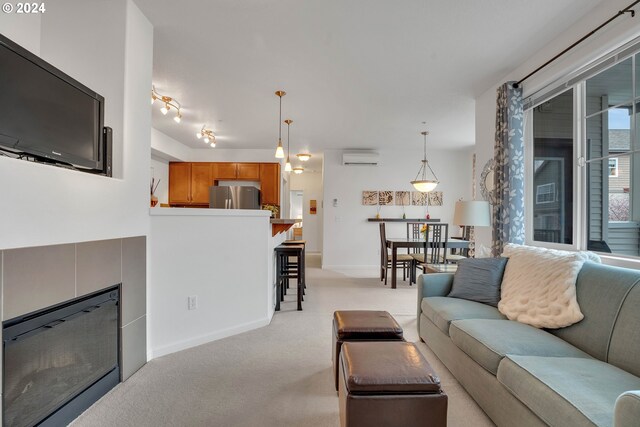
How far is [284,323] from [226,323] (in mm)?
652

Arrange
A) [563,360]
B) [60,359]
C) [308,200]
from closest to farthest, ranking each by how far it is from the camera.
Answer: [563,360]
[60,359]
[308,200]

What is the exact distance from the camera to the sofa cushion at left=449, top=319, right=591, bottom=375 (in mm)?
1685

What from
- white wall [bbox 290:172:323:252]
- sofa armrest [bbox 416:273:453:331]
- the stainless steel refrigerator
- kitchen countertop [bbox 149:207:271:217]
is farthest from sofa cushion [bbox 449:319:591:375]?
white wall [bbox 290:172:323:252]

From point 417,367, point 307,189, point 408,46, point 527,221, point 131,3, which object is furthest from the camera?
point 307,189

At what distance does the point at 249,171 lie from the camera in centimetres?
676

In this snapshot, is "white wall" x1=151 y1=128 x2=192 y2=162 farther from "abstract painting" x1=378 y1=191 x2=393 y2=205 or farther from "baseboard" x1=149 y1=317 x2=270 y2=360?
"abstract painting" x1=378 y1=191 x2=393 y2=205

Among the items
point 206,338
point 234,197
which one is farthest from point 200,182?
point 206,338

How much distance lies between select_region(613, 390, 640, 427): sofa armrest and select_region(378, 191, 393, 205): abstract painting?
6169mm

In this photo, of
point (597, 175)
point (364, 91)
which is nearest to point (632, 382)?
point (597, 175)

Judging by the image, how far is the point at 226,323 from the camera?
300 centimetres

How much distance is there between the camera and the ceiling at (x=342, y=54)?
2359mm

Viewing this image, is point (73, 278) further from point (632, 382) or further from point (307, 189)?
point (307, 189)

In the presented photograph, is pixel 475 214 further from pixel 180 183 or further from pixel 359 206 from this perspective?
pixel 180 183

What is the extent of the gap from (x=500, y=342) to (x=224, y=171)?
19.9ft
